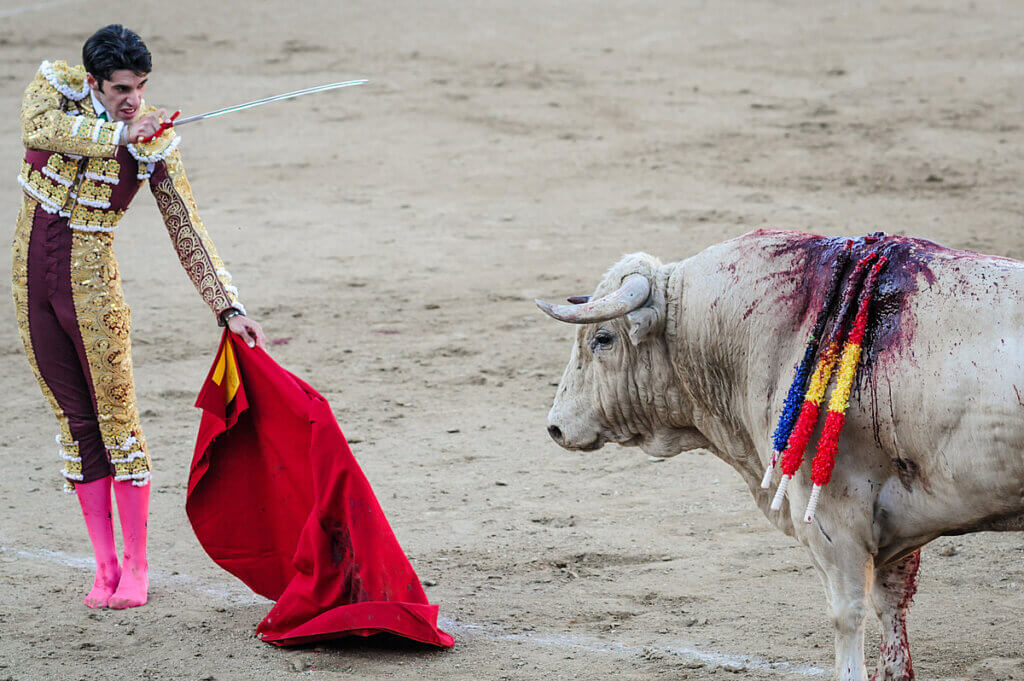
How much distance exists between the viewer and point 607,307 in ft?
12.9

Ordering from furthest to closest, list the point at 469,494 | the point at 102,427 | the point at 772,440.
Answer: the point at 469,494, the point at 102,427, the point at 772,440

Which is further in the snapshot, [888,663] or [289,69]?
[289,69]

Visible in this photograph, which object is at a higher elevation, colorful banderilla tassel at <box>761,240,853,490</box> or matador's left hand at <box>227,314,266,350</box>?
colorful banderilla tassel at <box>761,240,853,490</box>

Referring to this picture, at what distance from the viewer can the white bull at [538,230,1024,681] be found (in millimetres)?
3342

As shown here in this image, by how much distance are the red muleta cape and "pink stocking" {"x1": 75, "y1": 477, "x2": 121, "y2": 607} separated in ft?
1.12

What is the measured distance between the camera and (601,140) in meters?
11.6

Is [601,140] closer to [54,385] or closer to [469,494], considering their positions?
[469,494]

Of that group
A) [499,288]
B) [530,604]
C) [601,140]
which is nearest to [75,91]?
[530,604]

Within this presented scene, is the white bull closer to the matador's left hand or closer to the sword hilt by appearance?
the matador's left hand

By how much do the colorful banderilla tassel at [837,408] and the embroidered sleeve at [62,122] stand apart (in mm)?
2413

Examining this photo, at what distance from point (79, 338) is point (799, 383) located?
2.51m

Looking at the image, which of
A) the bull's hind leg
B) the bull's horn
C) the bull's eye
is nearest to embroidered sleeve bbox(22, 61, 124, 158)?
the bull's horn

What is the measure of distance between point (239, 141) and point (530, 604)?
8068 millimetres

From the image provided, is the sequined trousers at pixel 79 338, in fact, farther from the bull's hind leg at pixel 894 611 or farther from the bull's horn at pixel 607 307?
the bull's hind leg at pixel 894 611
